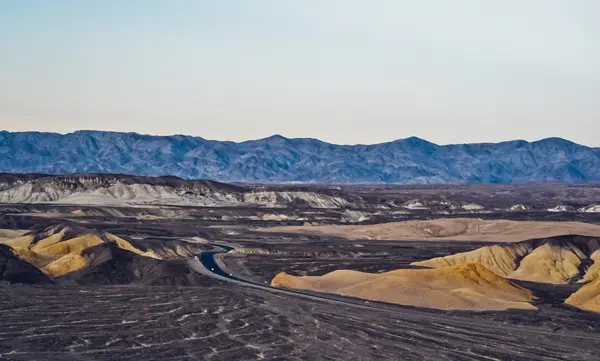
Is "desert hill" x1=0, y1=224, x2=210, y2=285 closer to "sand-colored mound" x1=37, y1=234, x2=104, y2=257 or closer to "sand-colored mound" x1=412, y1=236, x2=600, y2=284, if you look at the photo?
"sand-colored mound" x1=37, y1=234, x2=104, y2=257

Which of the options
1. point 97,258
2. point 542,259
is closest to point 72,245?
point 97,258

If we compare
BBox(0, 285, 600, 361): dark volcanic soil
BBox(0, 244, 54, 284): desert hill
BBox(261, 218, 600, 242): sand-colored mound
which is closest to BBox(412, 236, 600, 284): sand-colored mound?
BBox(0, 285, 600, 361): dark volcanic soil

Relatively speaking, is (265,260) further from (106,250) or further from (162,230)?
(162,230)

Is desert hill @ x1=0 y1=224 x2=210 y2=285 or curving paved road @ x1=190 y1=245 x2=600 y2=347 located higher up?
desert hill @ x1=0 y1=224 x2=210 y2=285

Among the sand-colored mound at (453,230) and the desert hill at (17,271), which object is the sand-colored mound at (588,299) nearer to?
the desert hill at (17,271)

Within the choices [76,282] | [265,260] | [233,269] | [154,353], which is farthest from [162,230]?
[154,353]

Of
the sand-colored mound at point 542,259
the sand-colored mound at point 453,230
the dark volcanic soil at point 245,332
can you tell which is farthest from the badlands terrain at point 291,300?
the sand-colored mound at point 453,230

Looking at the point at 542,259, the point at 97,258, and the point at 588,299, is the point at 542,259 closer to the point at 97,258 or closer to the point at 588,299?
the point at 588,299
